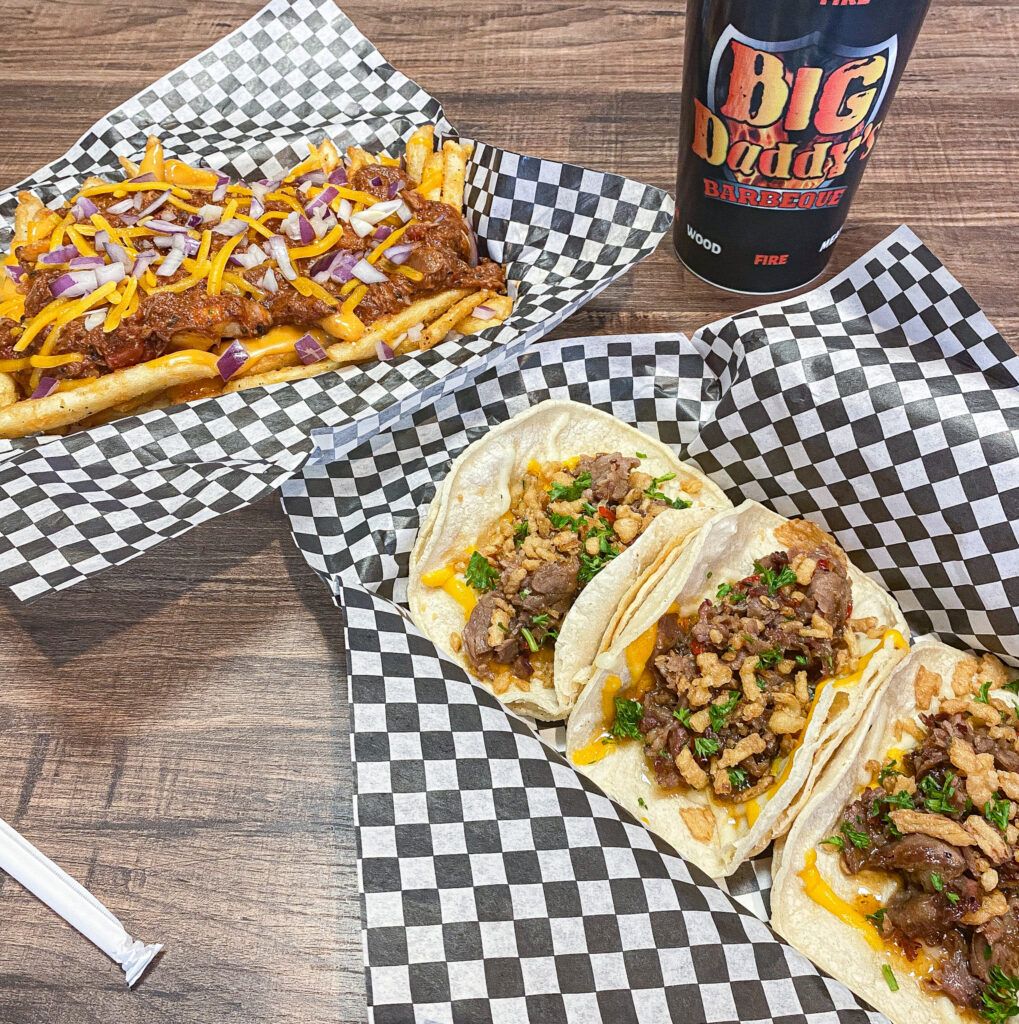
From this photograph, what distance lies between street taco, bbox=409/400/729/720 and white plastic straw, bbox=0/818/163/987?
0.92 m

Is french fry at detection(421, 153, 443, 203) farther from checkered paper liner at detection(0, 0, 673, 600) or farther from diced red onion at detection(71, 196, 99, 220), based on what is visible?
diced red onion at detection(71, 196, 99, 220)

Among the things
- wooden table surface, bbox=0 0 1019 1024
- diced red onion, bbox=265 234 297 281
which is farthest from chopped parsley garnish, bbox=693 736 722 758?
diced red onion, bbox=265 234 297 281

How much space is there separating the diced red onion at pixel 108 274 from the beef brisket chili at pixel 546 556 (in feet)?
4.48

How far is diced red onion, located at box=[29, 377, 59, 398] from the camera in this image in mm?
2482

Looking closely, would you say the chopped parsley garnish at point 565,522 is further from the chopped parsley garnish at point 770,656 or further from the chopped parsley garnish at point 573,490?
the chopped parsley garnish at point 770,656

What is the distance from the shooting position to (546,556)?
2.18 meters

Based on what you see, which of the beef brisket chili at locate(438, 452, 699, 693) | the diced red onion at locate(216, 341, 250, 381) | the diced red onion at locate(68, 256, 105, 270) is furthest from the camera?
the diced red onion at locate(68, 256, 105, 270)

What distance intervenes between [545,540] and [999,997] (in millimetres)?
1333

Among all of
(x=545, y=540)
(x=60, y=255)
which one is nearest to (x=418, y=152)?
(x=60, y=255)

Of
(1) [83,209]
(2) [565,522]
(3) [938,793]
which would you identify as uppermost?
(1) [83,209]

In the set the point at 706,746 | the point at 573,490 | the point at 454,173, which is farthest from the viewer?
the point at 454,173

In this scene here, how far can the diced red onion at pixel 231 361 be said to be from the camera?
2502 mm

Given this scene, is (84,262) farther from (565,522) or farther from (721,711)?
(721,711)

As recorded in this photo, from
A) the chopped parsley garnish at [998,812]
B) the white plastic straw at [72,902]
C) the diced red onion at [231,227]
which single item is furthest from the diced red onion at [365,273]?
the chopped parsley garnish at [998,812]
